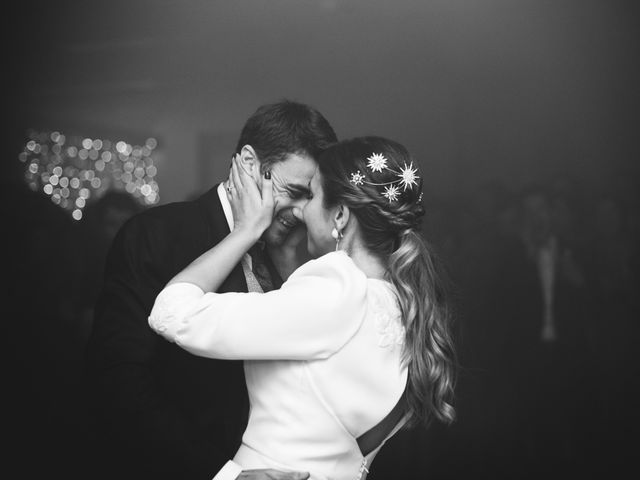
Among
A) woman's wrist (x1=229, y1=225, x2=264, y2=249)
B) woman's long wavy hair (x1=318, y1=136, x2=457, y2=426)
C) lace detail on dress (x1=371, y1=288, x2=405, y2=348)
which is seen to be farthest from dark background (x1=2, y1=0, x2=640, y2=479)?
lace detail on dress (x1=371, y1=288, x2=405, y2=348)

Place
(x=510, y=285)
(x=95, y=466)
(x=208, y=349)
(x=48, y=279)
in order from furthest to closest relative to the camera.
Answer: (x=510, y=285), (x=48, y=279), (x=95, y=466), (x=208, y=349)

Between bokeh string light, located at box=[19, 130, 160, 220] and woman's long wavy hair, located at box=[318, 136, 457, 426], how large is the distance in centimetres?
290

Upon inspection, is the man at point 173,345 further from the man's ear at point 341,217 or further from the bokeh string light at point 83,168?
the bokeh string light at point 83,168

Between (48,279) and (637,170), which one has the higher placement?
(637,170)

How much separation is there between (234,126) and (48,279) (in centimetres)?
136

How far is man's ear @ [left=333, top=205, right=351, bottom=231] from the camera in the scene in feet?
6.02

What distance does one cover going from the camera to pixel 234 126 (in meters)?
4.55

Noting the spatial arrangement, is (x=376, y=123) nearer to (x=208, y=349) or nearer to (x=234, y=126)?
(x=234, y=126)

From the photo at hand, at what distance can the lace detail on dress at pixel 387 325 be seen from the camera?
1.73 metres

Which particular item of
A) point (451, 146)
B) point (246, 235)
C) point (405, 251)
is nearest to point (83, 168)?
point (451, 146)

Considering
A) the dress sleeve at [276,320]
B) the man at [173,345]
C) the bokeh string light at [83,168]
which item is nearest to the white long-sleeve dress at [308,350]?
the dress sleeve at [276,320]

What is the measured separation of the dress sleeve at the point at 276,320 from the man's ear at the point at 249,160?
24.9 inches

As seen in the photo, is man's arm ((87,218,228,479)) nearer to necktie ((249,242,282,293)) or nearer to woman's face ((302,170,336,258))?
necktie ((249,242,282,293))

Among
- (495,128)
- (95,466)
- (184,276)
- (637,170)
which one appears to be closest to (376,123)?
(495,128)
